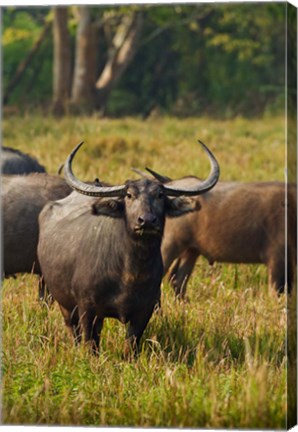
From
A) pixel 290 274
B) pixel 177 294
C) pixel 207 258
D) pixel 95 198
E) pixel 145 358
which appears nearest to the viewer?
pixel 290 274

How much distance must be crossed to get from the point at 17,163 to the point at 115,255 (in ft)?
9.79

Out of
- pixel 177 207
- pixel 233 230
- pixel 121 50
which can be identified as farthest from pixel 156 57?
pixel 177 207

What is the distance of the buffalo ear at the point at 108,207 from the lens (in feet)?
21.5

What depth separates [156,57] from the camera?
24.7 m

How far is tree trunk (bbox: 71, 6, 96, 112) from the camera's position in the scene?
42.9ft

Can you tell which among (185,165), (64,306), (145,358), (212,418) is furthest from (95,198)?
(185,165)

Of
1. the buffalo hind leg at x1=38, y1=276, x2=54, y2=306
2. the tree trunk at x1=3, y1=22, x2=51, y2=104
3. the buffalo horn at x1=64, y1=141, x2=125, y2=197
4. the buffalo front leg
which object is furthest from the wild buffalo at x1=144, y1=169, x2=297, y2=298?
the tree trunk at x1=3, y1=22, x2=51, y2=104

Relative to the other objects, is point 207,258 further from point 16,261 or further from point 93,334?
point 93,334

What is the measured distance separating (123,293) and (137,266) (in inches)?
6.5

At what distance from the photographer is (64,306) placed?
700 cm

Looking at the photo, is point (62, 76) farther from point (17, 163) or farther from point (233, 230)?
point (233, 230)

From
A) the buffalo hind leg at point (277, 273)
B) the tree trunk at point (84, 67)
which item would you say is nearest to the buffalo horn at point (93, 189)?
the buffalo hind leg at point (277, 273)

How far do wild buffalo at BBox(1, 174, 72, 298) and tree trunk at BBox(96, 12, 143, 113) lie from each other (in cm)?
910

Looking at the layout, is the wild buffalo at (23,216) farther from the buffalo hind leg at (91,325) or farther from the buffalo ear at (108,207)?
the buffalo ear at (108,207)
